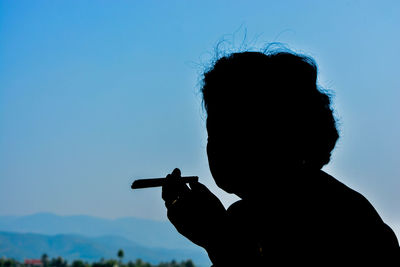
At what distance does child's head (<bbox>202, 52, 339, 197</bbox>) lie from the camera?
1197mm

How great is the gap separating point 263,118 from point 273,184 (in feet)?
0.57

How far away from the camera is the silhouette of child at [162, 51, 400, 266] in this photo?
103 cm

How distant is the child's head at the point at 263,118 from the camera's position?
47.1 inches

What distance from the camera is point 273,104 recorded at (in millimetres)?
1259

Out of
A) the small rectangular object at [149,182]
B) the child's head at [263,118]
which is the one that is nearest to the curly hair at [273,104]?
the child's head at [263,118]

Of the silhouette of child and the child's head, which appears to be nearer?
the silhouette of child

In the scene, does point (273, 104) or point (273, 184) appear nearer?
point (273, 184)

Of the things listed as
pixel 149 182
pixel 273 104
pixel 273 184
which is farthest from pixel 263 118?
pixel 149 182

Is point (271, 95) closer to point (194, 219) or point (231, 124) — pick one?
point (231, 124)

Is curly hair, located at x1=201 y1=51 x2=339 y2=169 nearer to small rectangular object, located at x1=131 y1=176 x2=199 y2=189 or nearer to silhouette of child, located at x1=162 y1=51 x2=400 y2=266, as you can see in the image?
silhouette of child, located at x1=162 y1=51 x2=400 y2=266

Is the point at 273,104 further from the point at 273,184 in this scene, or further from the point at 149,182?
the point at 149,182

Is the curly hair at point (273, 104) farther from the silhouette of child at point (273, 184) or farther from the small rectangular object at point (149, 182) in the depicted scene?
the small rectangular object at point (149, 182)

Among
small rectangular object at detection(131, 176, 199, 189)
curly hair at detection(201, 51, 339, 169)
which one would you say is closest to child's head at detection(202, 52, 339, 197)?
curly hair at detection(201, 51, 339, 169)

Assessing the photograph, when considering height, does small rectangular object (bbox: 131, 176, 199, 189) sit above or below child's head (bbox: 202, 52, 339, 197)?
below
